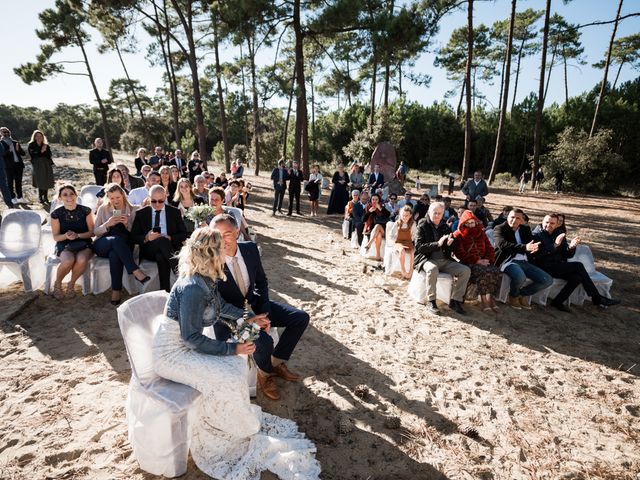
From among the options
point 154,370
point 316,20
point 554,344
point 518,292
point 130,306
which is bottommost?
point 554,344

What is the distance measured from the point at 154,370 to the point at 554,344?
4300mm

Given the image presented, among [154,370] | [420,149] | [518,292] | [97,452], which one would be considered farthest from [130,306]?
[420,149]

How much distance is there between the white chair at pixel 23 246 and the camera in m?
4.49

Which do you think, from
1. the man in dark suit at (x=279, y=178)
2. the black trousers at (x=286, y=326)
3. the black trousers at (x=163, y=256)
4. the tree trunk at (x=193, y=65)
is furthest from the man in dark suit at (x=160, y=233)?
the tree trunk at (x=193, y=65)

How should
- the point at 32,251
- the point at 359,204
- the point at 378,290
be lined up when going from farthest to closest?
the point at 359,204 < the point at 378,290 < the point at 32,251

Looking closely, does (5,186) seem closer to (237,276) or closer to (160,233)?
(160,233)

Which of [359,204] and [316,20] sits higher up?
[316,20]

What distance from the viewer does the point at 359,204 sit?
802 centimetres

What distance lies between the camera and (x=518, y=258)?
5.26 meters

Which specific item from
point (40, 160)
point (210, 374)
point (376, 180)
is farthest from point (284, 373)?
point (376, 180)

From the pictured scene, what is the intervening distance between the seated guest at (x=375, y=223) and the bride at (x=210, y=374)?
5.05 m

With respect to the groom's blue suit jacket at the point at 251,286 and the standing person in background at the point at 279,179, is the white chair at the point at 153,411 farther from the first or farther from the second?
the standing person in background at the point at 279,179

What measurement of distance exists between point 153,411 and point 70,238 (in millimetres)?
3248

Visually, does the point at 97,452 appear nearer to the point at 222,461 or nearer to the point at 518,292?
the point at 222,461
